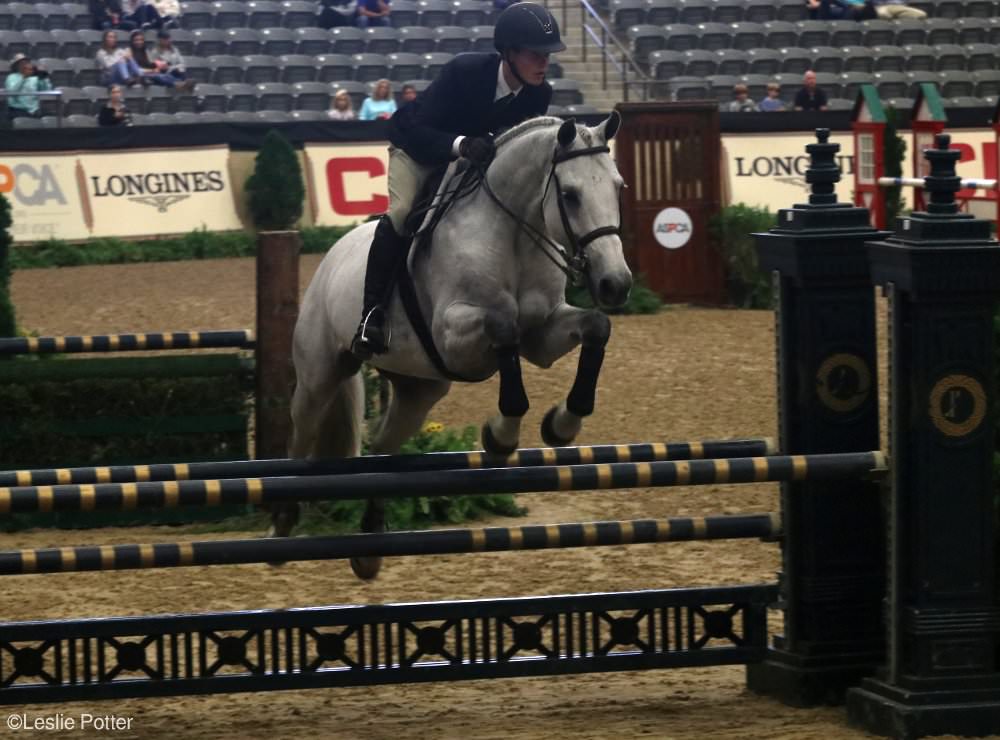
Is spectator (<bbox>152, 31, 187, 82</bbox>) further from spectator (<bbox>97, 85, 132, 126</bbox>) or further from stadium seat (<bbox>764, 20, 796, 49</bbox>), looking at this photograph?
stadium seat (<bbox>764, 20, 796, 49</bbox>)

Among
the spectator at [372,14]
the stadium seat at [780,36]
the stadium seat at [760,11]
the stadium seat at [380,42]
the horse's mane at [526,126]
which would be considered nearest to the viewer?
the horse's mane at [526,126]

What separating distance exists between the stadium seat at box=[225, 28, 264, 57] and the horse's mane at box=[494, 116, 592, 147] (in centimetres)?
1483

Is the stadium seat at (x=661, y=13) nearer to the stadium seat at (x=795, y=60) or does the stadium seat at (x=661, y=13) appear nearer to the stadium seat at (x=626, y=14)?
the stadium seat at (x=626, y=14)

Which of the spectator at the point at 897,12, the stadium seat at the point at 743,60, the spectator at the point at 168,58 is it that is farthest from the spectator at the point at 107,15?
the spectator at the point at 897,12

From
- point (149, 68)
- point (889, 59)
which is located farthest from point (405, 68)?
point (889, 59)

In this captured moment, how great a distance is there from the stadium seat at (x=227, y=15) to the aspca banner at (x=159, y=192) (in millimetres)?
4036

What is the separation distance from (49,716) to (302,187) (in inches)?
476

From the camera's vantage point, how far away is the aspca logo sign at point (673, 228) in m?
14.2

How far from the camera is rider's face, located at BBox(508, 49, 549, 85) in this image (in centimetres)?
570

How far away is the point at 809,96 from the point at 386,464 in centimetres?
1496

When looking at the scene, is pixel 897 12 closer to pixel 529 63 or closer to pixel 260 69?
pixel 260 69

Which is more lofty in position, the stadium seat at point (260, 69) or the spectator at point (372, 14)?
the spectator at point (372, 14)

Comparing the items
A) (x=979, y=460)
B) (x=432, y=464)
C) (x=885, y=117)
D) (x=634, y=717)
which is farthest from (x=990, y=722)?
(x=885, y=117)

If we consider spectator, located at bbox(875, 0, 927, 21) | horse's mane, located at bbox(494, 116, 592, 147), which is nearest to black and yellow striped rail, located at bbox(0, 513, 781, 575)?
horse's mane, located at bbox(494, 116, 592, 147)
